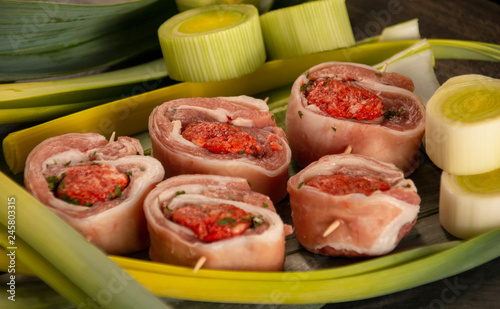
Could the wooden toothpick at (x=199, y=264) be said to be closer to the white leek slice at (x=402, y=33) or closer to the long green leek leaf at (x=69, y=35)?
the long green leek leaf at (x=69, y=35)

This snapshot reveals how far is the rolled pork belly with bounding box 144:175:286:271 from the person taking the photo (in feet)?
9.88

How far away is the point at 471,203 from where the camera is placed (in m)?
3.38

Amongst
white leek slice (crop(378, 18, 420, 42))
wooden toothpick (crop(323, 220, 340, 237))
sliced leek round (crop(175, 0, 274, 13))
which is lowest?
wooden toothpick (crop(323, 220, 340, 237))

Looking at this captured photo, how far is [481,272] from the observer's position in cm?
337

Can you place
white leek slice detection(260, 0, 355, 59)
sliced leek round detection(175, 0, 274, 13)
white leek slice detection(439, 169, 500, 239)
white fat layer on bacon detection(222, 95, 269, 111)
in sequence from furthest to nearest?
1. sliced leek round detection(175, 0, 274, 13)
2. white leek slice detection(260, 0, 355, 59)
3. white fat layer on bacon detection(222, 95, 269, 111)
4. white leek slice detection(439, 169, 500, 239)

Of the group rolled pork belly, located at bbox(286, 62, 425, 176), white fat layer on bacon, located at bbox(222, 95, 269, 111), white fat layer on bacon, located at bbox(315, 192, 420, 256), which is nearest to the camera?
white fat layer on bacon, located at bbox(315, 192, 420, 256)

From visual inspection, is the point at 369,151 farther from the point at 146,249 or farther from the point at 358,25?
the point at 358,25

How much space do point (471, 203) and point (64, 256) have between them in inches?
88.6

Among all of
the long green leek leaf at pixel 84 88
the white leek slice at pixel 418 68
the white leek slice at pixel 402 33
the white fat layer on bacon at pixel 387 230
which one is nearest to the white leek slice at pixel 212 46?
the long green leek leaf at pixel 84 88

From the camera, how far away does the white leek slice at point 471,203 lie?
3.37 m

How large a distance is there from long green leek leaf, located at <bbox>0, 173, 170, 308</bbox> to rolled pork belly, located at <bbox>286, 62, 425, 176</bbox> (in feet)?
5.64

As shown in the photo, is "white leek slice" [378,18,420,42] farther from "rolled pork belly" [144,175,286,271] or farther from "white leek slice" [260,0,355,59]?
"rolled pork belly" [144,175,286,271]

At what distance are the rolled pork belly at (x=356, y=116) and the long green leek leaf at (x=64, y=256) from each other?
172cm

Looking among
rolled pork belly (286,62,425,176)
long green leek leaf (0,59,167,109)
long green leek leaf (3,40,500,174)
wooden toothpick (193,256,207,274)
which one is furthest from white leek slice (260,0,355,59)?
wooden toothpick (193,256,207,274)
